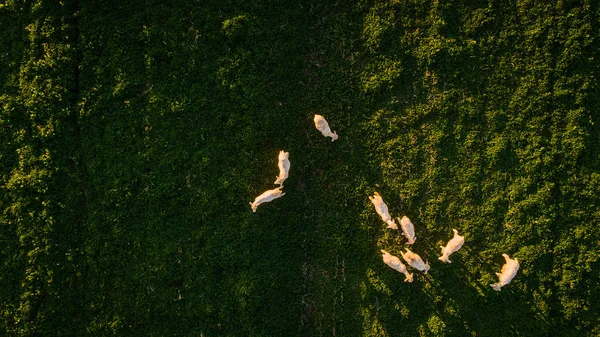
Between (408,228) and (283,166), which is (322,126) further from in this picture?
(408,228)

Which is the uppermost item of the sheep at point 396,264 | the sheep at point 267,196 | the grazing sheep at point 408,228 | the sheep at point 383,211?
the sheep at point 267,196

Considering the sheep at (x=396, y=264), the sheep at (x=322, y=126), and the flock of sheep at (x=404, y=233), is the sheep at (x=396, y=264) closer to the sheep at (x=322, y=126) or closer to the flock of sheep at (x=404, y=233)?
the flock of sheep at (x=404, y=233)

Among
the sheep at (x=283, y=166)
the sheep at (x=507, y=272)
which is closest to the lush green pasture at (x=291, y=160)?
the sheep at (x=507, y=272)

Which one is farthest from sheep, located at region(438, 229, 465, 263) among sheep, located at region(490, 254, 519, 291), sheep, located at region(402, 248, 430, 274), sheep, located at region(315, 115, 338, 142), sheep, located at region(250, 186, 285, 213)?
sheep, located at region(250, 186, 285, 213)

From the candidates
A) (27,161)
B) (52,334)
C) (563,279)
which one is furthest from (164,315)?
(563,279)

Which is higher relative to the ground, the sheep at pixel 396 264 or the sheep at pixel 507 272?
the sheep at pixel 396 264

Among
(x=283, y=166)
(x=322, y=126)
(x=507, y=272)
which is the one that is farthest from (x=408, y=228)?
(x=283, y=166)

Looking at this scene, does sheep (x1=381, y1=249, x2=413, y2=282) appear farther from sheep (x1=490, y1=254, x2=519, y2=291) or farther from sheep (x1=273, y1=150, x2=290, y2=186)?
sheep (x1=273, y1=150, x2=290, y2=186)
